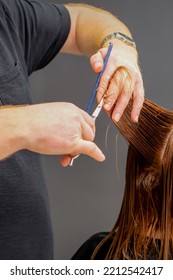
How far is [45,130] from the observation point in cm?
76

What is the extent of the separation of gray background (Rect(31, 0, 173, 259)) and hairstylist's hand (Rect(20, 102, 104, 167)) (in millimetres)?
821

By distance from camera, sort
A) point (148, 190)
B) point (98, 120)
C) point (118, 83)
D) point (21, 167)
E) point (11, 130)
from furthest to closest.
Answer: point (98, 120) < point (148, 190) < point (21, 167) < point (118, 83) < point (11, 130)

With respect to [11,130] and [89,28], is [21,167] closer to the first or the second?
[11,130]

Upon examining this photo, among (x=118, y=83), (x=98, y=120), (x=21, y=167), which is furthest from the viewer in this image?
(x=98, y=120)

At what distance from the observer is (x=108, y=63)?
102 centimetres

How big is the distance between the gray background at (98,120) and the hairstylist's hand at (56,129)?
82cm

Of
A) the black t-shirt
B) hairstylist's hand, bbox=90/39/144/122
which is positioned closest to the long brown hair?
hairstylist's hand, bbox=90/39/144/122

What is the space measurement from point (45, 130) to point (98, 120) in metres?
0.86

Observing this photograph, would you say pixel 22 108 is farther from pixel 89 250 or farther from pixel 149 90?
pixel 149 90

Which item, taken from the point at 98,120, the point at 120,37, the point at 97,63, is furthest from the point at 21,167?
the point at 98,120

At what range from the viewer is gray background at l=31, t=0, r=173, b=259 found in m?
1.56

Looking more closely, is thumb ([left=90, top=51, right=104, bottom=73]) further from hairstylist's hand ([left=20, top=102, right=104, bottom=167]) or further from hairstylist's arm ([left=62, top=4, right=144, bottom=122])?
hairstylist's hand ([left=20, top=102, right=104, bottom=167])
